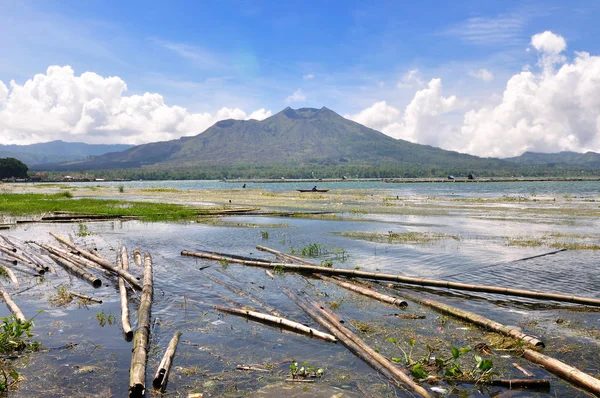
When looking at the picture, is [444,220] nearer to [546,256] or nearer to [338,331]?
[546,256]

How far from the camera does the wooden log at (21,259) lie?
19.6 m

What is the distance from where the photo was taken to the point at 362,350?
1095cm

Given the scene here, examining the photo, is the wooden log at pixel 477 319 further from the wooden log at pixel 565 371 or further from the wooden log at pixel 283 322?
the wooden log at pixel 283 322

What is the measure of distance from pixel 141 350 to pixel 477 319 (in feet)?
31.8

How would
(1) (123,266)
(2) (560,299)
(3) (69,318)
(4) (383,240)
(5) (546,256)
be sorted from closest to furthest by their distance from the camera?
(3) (69,318), (2) (560,299), (1) (123,266), (5) (546,256), (4) (383,240)

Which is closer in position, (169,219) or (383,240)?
(383,240)

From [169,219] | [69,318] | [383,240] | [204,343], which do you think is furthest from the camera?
[169,219]

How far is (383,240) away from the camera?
31.5m

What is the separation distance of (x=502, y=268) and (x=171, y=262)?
57.2ft

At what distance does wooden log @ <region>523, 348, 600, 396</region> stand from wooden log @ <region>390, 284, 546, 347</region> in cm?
72

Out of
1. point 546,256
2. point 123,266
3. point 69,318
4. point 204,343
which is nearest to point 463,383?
point 204,343

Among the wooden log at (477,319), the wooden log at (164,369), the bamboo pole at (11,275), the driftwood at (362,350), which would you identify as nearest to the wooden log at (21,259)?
the bamboo pole at (11,275)

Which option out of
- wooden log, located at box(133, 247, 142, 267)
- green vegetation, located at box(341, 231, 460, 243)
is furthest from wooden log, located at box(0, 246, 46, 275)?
green vegetation, located at box(341, 231, 460, 243)

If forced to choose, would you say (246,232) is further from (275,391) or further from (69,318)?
(275,391)
